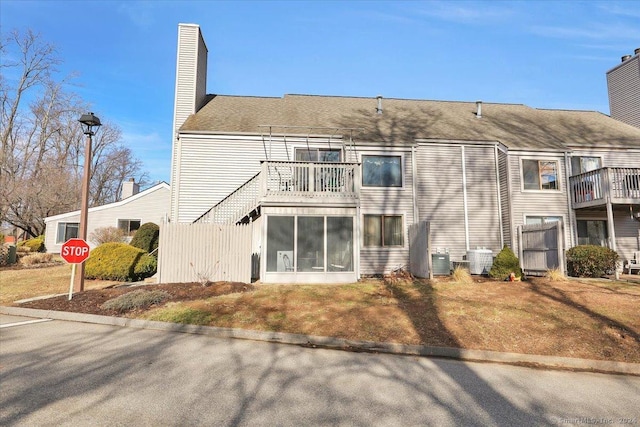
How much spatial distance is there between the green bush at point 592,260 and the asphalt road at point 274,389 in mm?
9059

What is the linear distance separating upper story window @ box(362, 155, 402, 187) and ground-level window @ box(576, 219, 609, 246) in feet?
29.8

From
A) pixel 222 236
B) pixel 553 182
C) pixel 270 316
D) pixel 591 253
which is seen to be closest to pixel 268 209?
pixel 222 236

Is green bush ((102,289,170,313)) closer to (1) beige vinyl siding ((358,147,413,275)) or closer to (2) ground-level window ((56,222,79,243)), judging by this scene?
(1) beige vinyl siding ((358,147,413,275))

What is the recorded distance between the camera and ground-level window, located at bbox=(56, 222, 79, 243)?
24438 mm

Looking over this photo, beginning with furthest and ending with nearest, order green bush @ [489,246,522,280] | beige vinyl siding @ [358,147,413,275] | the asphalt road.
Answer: beige vinyl siding @ [358,147,413,275] < green bush @ [489,246,522,280] < the asphalt road

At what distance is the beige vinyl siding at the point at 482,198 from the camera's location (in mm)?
15547

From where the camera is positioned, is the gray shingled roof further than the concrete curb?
Yes

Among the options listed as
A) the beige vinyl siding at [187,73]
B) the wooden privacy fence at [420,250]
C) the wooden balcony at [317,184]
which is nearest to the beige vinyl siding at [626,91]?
the wooden privacy fence at [420,250]

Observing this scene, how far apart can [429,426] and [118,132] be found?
160 feet

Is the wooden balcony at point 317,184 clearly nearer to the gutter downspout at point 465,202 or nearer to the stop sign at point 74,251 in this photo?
the stop sign at point 74,251

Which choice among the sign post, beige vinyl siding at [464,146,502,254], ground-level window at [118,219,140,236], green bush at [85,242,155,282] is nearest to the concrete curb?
the sign post

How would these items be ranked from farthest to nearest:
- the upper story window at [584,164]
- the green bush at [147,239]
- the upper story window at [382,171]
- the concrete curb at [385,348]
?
the green bush at [147,239] < the upper story window at [584,164] < the upper story window at [382,171] < the concrete curb at [385,348]

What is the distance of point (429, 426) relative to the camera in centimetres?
350

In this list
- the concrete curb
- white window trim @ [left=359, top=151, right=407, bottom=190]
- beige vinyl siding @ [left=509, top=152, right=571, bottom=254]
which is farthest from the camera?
beige vinyl siding @ [left=509, top=152, right=571, bottom=254]
